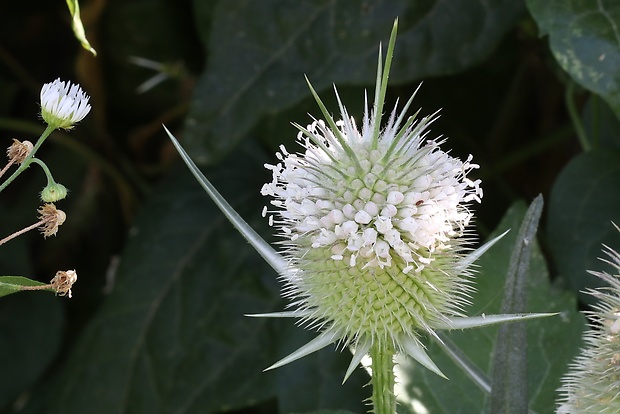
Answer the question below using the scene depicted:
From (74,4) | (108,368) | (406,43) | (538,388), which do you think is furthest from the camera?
(108,368)

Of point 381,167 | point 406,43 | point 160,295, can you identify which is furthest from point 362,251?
point 160,295

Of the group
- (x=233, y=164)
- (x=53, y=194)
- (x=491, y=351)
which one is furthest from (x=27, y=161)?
(x=233, y=164)

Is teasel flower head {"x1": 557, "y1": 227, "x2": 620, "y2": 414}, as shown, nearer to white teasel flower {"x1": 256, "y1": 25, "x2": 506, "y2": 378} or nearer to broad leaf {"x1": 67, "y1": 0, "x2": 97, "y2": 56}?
white teasel flower {"x1": 256, "y1": 25, "x2": 506, "y2": 378}

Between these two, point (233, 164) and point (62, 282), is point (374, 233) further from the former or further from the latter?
point (233, 164)

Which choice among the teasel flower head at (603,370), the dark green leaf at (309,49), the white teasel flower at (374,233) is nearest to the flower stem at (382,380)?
the white teasel flower at (374,233)

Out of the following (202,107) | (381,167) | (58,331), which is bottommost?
(381,167)

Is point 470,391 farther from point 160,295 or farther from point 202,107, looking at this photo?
point 160,295
